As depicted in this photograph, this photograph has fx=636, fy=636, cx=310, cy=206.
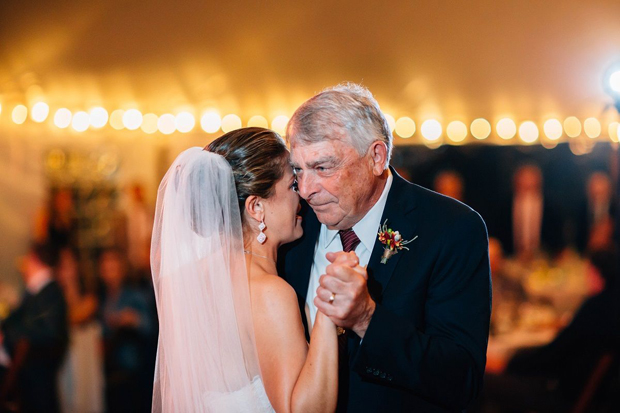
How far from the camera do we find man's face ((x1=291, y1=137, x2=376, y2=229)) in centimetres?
210

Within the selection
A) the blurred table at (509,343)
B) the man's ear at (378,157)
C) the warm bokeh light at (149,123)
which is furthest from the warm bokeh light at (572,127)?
the man's ear at (378,157)

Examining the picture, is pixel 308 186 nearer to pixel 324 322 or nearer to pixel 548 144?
pixel 324 322

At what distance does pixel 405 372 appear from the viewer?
6.08ft

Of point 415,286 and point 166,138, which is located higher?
point 166,138

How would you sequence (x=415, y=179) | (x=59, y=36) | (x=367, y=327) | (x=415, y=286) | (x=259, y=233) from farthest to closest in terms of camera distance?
(x=415, y=179)
(x=59, y=36)
(x=259, y=233)
(x=415, y=286)
(x=367, y=327)

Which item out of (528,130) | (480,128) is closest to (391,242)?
(480,128)

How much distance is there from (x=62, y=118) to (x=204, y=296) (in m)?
5.24

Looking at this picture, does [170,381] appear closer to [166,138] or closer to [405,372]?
[405,372]

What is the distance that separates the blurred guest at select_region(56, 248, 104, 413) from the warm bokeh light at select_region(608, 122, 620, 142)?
5894 mm

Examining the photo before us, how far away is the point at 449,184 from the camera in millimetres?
7020

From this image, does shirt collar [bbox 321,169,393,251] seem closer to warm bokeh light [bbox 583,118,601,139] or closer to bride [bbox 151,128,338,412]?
bride [bbox 151,128,338,412]

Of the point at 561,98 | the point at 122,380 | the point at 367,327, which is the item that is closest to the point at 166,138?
the point at 122,380

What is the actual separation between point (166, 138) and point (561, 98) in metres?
4.38

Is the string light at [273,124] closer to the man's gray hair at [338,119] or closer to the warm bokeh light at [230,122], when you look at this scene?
the warm bokeh light at [230,122]
